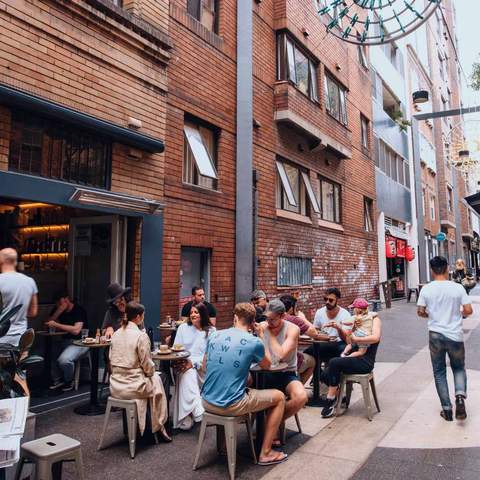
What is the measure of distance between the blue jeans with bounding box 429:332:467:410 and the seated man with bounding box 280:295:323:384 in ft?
4.76

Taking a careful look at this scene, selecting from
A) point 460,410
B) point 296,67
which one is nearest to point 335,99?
point 296,67

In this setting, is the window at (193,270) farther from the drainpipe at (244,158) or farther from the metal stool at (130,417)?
the metal stool at (130,417)

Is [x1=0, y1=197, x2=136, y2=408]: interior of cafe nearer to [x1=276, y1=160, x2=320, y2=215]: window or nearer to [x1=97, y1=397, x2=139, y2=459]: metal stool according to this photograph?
[x1=97, y1=397, x2=139, y2=459]: metal stool

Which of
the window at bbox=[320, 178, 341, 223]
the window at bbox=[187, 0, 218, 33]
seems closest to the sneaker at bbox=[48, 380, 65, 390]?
the window at bbox=[187, 0, 218, 33]

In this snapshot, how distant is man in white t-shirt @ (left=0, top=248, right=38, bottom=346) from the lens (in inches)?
186

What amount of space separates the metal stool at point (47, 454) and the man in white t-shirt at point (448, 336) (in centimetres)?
418

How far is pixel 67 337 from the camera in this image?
277 inches

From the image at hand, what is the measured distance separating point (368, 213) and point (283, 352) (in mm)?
15215

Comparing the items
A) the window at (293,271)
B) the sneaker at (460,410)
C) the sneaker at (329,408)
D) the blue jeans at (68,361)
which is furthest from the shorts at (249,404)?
the window at (293,271)

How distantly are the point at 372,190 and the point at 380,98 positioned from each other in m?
5.28

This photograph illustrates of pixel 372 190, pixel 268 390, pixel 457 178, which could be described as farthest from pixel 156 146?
pixel 457 178

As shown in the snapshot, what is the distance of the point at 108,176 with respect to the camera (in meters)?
7.20

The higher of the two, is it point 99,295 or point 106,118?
point 106,118

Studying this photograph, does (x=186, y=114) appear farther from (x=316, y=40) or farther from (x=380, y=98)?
(x=380, y=98)
